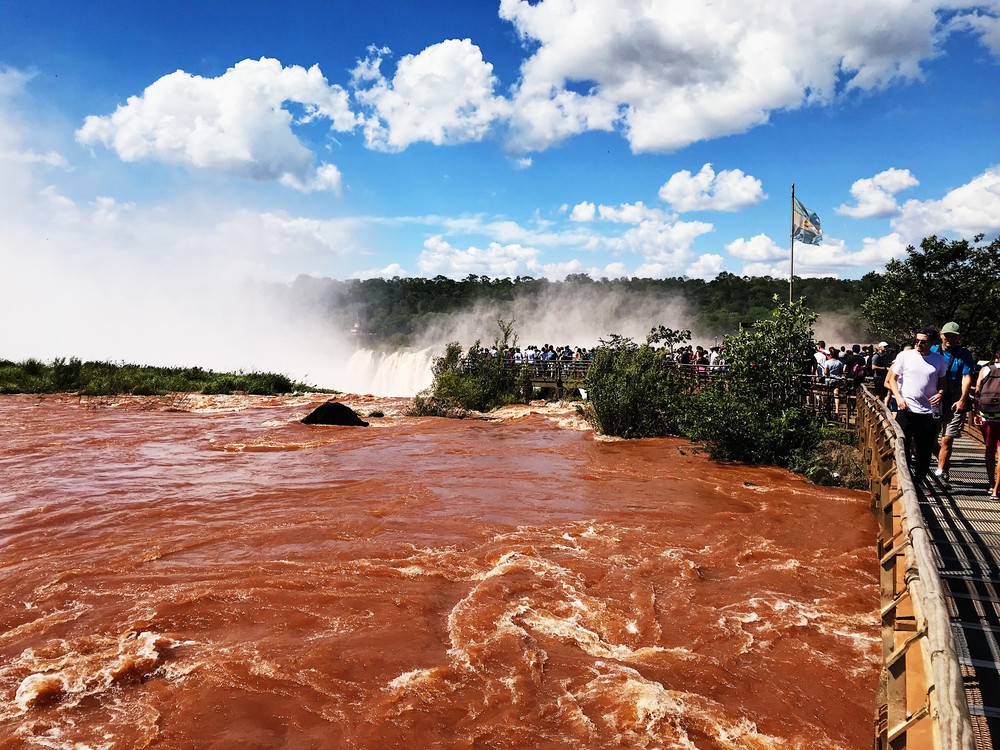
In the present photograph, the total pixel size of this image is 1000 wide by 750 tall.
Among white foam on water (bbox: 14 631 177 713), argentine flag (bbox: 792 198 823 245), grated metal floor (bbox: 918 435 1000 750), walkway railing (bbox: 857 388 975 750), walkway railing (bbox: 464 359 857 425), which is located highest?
argentine flag (bbox: 792 198 823 245)

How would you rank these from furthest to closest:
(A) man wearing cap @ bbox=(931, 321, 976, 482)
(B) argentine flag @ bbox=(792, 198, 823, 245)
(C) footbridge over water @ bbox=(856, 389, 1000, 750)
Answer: (B) argentine flag @ bbox=(792, 198, 823, 245) < (A) man wearing cap @ bbox=(931, 321, 976, 482) < (C) footbridge over water @ bbox=(856, 389, 1000, 750)

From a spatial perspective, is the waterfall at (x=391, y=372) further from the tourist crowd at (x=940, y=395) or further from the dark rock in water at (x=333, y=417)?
the tourist crowd at (x=940, y=395)

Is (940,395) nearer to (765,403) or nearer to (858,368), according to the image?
(765,403)

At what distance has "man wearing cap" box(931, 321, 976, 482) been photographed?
299 inches

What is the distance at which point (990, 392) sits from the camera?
713 centimetres

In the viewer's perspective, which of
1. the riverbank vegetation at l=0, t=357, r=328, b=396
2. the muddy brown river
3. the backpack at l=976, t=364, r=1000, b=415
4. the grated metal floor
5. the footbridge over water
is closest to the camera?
the footbridge over water

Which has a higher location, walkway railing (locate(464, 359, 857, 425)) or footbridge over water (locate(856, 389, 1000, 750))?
walkway railing (locate(464, 359, 857, 425))

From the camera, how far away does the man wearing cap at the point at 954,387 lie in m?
7.59

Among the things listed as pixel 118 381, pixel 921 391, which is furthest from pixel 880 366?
pixel 118 381

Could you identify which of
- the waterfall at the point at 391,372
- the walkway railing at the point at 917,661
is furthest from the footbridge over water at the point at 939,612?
the waterfall at the point at 391,372

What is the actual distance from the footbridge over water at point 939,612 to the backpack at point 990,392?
932 mm

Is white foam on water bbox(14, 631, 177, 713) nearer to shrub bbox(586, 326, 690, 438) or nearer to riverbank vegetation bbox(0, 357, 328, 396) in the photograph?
shrub bbox(586, 326, 690, 438)

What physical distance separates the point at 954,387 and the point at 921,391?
2.12 m

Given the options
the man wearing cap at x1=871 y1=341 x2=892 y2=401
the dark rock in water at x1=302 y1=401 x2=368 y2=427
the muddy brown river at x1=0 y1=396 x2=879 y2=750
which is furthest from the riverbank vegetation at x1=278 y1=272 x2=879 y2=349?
the muddy brown river at x1=0 y1=396 x2=879 y2=750
